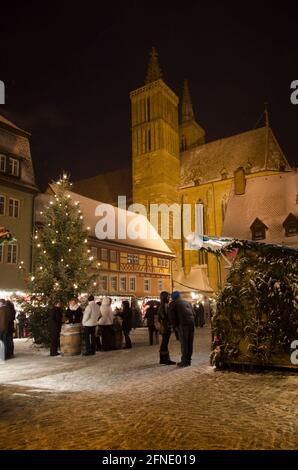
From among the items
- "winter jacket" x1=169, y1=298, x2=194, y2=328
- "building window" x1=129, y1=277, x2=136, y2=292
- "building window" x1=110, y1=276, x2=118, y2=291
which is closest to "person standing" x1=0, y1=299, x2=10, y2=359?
"winter jacket" x1=169, y1=298, x2=194, y2=328

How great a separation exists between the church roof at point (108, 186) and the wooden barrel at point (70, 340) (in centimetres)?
Result: 4584

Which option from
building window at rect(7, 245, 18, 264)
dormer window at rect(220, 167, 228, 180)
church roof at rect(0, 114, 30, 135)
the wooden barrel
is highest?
dormer window at rect(220, 167, 228, 180)

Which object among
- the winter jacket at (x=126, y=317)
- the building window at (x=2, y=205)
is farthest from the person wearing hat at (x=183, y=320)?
the building window at (x=2, y=205)

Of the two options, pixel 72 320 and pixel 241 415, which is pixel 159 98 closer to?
pixel 72 320

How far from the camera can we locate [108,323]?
14.0 meters

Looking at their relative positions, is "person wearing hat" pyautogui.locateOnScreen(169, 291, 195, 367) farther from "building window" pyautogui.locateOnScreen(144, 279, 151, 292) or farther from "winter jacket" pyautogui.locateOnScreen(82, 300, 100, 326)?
"building window" pyautogui.locateOnScreen(144, 279, 151, 292)

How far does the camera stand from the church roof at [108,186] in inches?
2391

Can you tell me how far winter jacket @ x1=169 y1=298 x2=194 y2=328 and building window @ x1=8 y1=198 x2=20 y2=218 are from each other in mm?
18166

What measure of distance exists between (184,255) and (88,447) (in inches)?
1901

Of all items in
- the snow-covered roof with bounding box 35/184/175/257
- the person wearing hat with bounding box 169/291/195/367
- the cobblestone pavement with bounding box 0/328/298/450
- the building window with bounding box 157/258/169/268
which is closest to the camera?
the cobblestone pavement with bounding box 0/328/298/450

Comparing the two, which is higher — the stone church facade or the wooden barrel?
the stone church facade

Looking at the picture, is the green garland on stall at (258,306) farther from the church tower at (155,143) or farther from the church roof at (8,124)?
the church tower at (155,143)

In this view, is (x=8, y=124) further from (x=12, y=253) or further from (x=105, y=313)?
(x=105, y=313)

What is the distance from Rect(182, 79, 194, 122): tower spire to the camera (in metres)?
77.6
